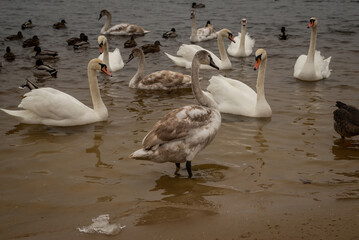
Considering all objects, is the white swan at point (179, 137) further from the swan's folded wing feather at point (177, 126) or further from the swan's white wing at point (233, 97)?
the swan's white wing at point (233, 97)

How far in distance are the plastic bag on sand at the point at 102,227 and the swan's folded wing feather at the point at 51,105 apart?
3.68 meters

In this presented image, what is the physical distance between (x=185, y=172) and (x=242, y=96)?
127 inches

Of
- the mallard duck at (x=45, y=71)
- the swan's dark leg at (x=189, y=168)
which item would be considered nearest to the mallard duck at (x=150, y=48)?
the mallard duck at (x=45, y=71)

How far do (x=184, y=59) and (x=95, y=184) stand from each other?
8647 millimetres

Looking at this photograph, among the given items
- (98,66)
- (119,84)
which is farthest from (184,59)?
(98,66)

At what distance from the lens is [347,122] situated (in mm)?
6848

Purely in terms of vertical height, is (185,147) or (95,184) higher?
Result: (185,147)

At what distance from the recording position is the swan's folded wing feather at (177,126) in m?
5.43

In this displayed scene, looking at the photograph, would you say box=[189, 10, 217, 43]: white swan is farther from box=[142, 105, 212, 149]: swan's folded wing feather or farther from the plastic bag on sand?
the plastic bag on sand

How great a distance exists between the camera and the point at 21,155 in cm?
662

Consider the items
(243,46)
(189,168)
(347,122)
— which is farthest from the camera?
(243,46)

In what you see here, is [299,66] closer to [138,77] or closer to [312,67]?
[312,67]

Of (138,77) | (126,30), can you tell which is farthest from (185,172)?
(126,30)

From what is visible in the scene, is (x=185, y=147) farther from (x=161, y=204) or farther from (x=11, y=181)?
(x=11, y=181)
